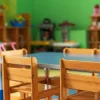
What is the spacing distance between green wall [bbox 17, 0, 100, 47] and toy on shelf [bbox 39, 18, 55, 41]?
179mm

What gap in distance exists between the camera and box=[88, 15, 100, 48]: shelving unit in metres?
6.70

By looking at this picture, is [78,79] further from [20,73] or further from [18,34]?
[18,34]

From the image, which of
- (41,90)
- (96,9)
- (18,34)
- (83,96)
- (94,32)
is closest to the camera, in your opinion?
(83,96)

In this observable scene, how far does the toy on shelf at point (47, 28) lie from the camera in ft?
23.8

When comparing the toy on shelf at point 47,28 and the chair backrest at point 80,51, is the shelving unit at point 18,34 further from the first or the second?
the chair backrest at point 80,51

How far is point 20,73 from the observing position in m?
2.58

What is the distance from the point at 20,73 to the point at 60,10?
16.2ft

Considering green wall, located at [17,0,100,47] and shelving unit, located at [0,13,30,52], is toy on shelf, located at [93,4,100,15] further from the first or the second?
shelving unit, located at [0,13,30,52]

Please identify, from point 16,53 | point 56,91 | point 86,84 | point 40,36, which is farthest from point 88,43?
point 86,84

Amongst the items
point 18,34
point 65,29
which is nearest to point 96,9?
point 65,29

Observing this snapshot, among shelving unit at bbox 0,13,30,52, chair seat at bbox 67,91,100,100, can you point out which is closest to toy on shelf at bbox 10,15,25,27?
shelving unit at bbox 0,13,30,52

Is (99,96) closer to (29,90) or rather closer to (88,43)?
(29,90)

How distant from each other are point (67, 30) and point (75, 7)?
0.62 metres

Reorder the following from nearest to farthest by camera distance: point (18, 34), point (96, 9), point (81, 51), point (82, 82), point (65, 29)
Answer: point (82, 82) < point (81, 51) < point (96, 9) < point (65, 29) < point (18, 34)
